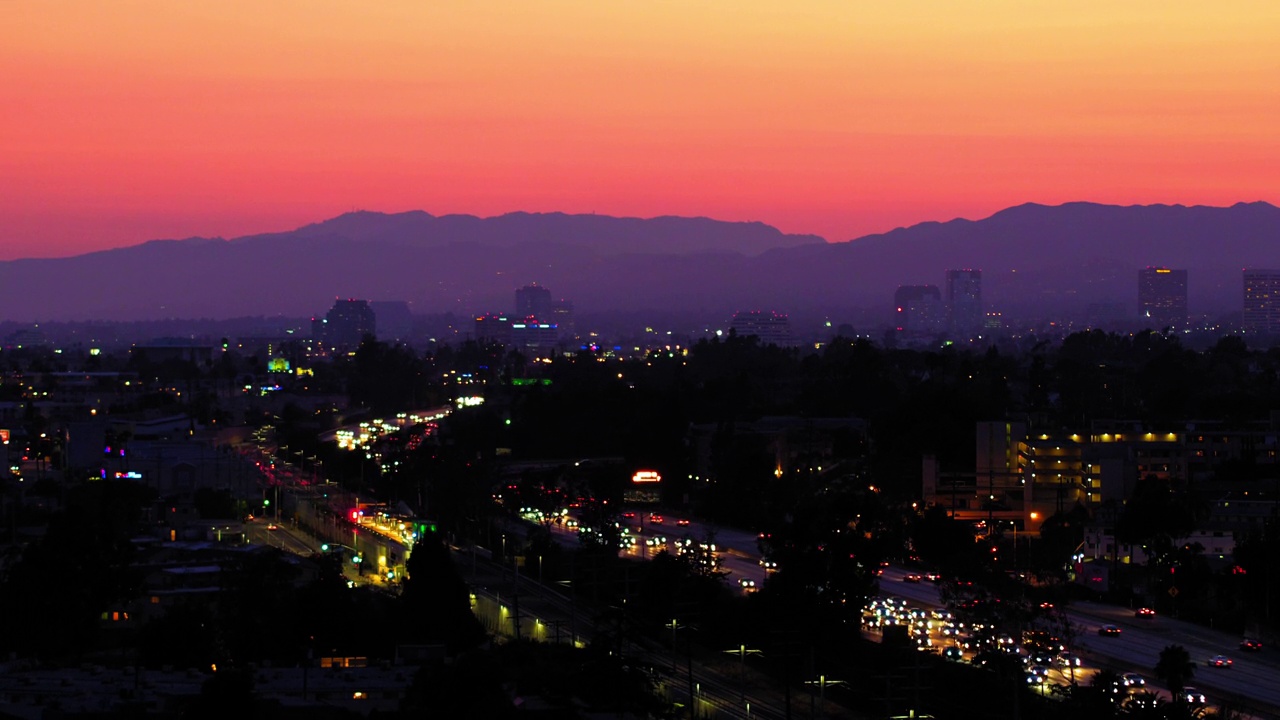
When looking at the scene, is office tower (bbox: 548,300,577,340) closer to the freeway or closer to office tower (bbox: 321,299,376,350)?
office tower (bbox: 321,299,376,350)

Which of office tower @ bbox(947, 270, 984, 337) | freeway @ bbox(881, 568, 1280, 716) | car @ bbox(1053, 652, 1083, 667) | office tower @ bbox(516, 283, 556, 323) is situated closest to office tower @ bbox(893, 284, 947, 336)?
office tower @ bbox(947, 270, 984, 337)

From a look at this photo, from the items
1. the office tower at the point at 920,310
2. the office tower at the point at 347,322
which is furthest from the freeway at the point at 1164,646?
the office tower at the point at 920,310

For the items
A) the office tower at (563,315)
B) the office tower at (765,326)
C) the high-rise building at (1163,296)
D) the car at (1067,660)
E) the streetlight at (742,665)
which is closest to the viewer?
the car at (1067,660)

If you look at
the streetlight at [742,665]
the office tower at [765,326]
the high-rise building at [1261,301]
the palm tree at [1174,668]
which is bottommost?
the streetlight at [742,665]

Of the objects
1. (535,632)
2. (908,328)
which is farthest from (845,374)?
(908,328)

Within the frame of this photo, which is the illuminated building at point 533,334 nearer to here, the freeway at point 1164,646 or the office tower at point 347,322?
the office tower at point 347,322
